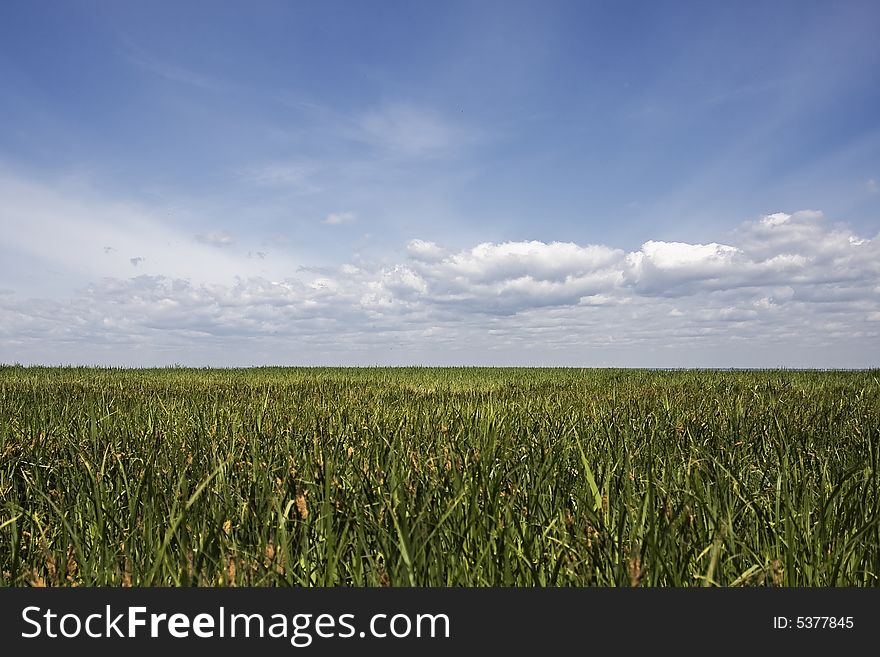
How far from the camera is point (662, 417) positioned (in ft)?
20.9

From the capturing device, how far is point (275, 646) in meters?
1.58

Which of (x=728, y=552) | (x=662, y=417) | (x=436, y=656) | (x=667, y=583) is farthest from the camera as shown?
(x=662, y=417)

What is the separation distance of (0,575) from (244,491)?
3.61ft

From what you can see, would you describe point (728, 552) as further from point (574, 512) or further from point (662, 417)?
point (662, 417)

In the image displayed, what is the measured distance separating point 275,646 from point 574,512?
1.66 m

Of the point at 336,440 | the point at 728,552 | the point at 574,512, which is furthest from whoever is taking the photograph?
the point at 336,440

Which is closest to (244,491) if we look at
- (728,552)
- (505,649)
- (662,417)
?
(505,649)

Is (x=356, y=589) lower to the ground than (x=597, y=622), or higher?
higher

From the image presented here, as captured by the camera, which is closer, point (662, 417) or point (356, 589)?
point (356, 589)

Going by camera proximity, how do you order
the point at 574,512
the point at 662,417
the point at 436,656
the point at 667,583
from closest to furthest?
the point at 436,656
the point at 667,583
the point at 574,512
the point at 662,417

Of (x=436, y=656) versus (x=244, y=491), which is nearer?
(x=436, y=656)

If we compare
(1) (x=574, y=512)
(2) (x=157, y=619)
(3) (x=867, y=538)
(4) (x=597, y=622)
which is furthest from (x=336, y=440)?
(3) (x=867, y=538)

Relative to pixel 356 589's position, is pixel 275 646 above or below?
below

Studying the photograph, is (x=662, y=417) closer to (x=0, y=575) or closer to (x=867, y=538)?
(x=867, y=538)
